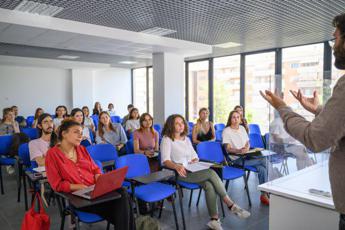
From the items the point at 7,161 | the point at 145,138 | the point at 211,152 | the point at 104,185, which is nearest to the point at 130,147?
the point at 145,138

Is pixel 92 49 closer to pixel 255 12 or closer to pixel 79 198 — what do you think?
pixel 255 12

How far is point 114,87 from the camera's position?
13234 mm

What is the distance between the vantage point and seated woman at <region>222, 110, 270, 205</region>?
13.6 ft

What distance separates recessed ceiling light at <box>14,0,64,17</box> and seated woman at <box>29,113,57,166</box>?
1638 mm

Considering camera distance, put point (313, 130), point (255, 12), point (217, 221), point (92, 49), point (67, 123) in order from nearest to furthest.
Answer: point (313, 130)
point (67, 123)
point (217, 221)
point (255, 12)
point (92, 49)

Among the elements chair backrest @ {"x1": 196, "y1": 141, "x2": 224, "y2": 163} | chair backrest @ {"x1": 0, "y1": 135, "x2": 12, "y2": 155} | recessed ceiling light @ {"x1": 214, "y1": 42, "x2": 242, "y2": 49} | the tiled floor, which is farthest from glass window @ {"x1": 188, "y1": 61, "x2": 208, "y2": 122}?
chair backrest @ {"x1": 0, "y1": 135, "x2": 12, "y2": 155}

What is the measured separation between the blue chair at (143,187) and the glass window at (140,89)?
373 inches

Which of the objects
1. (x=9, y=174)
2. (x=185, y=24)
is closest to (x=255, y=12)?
(x=185, y=24)

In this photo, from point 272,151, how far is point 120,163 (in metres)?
1.64

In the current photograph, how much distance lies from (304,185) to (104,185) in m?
1.48

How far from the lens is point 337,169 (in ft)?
3.91

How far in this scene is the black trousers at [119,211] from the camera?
2.41 meters

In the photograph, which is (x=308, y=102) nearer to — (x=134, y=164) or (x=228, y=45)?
(x=134, y=164)

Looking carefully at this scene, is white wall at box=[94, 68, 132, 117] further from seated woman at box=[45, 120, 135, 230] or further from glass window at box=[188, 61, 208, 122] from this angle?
seated woman at box=[45, 120, 135, 230]
